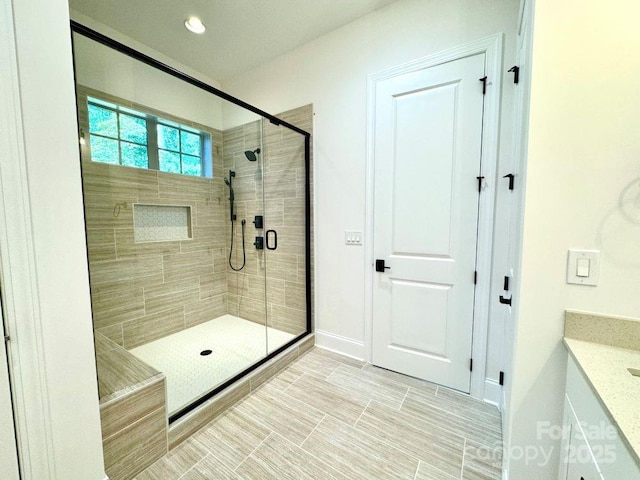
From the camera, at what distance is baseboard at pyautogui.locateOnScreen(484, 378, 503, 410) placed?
5.40 ft

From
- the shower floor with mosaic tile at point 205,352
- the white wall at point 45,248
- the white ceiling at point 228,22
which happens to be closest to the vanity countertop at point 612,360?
the white wall at point 45,248

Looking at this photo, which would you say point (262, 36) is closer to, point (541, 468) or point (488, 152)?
point (488, 152)

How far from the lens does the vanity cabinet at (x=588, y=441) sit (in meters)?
0.55

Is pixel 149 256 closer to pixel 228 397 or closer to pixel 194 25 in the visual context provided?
pixel 228 397

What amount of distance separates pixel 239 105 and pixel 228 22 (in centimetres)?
76

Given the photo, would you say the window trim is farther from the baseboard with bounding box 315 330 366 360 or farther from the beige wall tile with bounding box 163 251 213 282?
the baseboard with bounding box 315 330 366 360

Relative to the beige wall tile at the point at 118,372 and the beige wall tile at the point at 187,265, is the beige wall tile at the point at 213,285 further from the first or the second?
the beige wall tile at the point at 118,372

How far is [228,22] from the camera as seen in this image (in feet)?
6.77

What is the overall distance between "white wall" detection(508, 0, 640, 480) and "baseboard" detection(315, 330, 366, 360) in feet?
4.30

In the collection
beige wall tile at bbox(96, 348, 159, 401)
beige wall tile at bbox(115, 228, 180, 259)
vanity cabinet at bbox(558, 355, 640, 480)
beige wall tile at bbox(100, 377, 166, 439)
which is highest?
beige wall tile at bbox(115, 228, 180, 259)

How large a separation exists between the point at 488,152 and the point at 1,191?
2.34 meters

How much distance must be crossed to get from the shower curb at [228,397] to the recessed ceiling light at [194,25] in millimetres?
2885

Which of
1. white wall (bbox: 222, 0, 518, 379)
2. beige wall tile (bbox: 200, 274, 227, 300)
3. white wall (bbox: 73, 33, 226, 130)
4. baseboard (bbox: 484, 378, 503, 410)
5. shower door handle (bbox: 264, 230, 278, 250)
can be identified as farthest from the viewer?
beige wall tile (bbox: 200, 274, 227, 300)

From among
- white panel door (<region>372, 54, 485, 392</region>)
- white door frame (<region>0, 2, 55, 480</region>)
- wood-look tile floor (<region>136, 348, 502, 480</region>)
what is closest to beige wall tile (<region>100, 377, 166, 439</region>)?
white door frame (<region>0, 2, 55, 480</region>)
